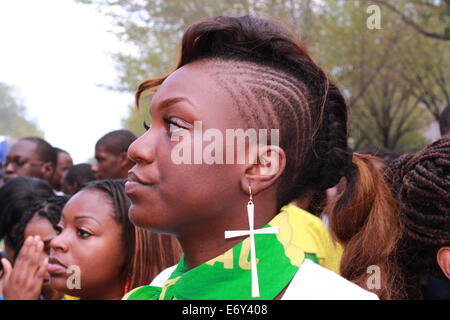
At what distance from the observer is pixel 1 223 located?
406 cm

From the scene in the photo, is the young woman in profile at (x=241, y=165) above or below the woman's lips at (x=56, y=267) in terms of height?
above

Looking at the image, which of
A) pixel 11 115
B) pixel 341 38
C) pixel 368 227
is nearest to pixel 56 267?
pixel 368 227

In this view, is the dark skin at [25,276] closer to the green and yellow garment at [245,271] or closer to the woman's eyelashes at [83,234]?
the woman's eyelashes at [83,234]

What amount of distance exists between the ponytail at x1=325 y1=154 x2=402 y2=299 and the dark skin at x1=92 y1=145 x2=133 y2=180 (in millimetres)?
3512

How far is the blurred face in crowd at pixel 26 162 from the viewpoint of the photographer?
6043mm

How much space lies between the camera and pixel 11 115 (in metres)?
59.7

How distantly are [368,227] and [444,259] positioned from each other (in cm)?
31

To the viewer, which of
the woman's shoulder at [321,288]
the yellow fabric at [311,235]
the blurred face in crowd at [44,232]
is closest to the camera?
the woman's shoulder at [321,288]

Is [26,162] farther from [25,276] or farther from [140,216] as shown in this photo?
[140,216]

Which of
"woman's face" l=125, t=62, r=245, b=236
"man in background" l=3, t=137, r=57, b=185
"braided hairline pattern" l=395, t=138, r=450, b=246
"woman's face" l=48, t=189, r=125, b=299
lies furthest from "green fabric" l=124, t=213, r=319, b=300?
"man in background" l=3, t=137, r=57, b=185

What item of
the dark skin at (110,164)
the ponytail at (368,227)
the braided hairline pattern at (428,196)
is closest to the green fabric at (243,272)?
the ponytail at (368,227)

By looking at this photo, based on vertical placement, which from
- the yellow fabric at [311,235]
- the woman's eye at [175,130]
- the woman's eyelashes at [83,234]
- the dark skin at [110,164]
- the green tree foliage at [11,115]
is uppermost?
the green tree foliage at [11,115]

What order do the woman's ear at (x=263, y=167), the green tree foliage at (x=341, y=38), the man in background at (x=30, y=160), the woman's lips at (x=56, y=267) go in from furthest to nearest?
the green tree foliage at (x=341, y=38)
the man in background at (x=30, y=160)
the woman's lips at (x=56, y=267)
the woman's ear at (x=263, y=167)

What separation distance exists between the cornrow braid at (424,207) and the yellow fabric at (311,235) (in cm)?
32
